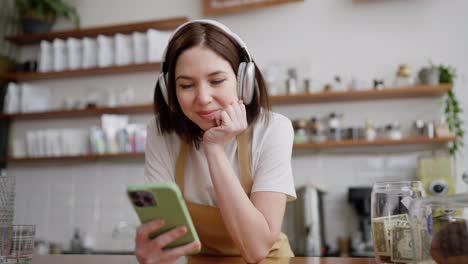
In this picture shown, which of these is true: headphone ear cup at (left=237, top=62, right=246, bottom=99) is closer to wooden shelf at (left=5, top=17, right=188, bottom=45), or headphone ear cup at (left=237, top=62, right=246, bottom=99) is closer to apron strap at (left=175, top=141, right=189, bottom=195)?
apron strap at (left=175, top=141, right=189, bottom=195)

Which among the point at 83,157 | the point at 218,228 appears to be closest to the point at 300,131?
the point at 83,157

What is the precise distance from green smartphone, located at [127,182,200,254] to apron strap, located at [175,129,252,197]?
0.49 meters

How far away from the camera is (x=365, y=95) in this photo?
127 inches

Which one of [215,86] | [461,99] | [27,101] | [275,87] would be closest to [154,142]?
[215,86]

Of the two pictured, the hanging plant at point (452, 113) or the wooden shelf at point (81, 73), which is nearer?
the hanging plant at point (452, 113)

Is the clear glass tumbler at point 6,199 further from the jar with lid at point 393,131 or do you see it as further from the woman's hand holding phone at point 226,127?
the jar with lid at point 393,131

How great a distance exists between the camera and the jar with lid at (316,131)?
3.27m

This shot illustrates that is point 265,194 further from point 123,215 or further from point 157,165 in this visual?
point 123,215

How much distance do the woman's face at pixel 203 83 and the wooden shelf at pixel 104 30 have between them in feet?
8.27

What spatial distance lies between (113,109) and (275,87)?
1374mm

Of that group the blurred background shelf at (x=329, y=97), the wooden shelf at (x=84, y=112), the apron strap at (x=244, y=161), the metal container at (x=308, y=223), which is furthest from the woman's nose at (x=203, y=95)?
the wooden shelf at (x=84, y=112)

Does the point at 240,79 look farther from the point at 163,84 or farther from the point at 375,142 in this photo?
the point at 375,142

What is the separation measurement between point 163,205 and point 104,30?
340 centimetres

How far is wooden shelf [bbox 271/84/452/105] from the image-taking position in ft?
10.1
